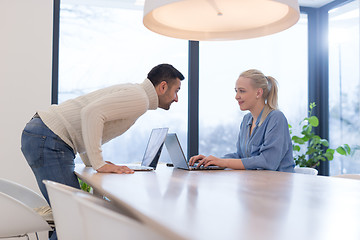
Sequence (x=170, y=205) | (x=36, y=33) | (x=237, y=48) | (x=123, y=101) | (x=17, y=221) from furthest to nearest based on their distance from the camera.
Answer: (x=237, y=48) < (x=36, y=33) < (x=123, y=101) < (x=17, y=221) < (x=170, y=205)

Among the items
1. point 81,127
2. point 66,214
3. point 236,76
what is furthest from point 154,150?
point 236,76

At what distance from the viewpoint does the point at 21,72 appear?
12.0 ft

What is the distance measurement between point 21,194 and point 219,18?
1411 mm

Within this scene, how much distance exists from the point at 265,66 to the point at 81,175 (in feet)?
10.6

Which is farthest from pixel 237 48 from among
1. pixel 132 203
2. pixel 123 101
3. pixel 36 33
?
pixel 132 203

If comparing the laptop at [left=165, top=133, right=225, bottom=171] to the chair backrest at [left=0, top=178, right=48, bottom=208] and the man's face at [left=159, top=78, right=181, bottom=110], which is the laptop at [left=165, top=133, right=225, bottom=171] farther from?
the chair backrest at [left=0, top=178, right=48, bottom=208]

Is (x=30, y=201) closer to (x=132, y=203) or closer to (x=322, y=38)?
(x=132, y=203)

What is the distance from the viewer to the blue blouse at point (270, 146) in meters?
2.36

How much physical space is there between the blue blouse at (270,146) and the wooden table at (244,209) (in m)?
0.94

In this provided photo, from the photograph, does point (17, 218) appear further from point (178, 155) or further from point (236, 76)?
point (236, 76)

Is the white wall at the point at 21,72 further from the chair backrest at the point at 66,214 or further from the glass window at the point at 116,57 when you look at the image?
the chair backrest at the point at 66,214

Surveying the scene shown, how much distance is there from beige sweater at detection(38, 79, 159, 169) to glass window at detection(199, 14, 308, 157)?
2221 millimetres

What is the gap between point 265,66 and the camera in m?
4.64

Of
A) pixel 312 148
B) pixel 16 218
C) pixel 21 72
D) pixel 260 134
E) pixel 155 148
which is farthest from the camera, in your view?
pixel 312 148
